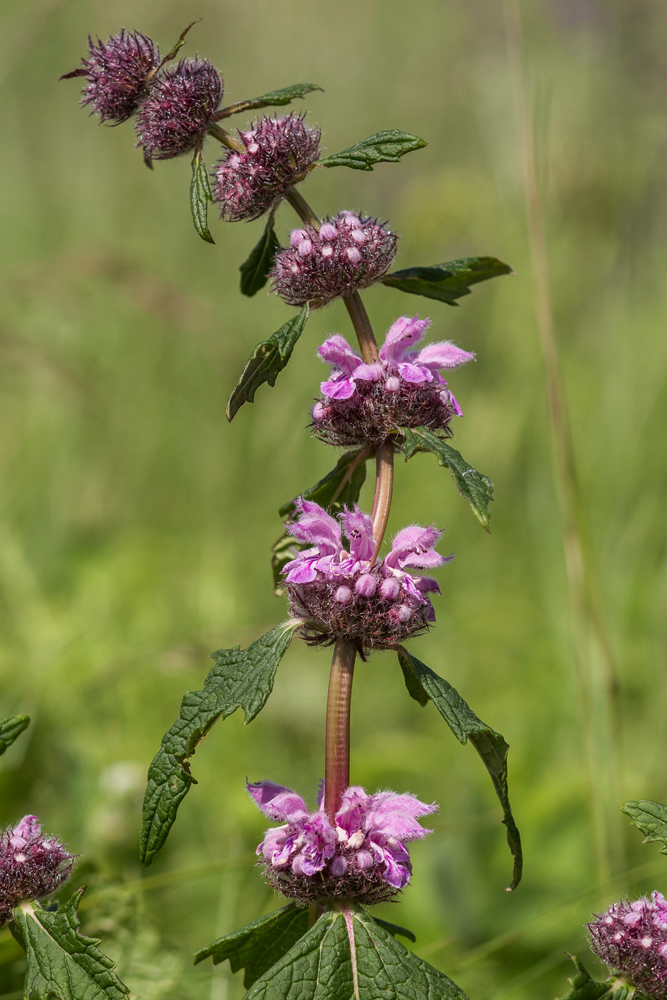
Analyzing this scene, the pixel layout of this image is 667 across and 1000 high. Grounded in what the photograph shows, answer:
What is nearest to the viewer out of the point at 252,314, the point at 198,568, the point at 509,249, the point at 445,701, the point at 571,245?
the point at 445,701

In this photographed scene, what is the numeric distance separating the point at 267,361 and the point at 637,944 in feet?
2.57

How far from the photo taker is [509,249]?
176 inches

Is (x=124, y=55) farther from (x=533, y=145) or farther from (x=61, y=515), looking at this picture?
(x=61, y=515)

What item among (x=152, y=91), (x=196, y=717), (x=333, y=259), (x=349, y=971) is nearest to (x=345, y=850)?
(x=349, y=971)

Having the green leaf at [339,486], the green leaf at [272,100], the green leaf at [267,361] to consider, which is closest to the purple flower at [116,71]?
the green leaf at [272,100]

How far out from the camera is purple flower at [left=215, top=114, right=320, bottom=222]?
1.17m

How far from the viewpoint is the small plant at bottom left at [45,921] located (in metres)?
1.06

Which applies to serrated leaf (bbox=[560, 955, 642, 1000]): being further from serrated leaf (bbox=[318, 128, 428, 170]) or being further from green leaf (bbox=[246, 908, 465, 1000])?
serrated leaf (bbox=[318, 128, 428, 170])

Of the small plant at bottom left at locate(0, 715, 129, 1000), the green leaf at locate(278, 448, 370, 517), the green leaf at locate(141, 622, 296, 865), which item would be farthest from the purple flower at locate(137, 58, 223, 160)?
the small plant at bottom left at locate(0, 715, 129, 1000)

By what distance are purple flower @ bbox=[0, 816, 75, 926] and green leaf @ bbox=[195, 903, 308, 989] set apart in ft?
0.73

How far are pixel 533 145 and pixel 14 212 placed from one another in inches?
166

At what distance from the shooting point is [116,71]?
3.89ft

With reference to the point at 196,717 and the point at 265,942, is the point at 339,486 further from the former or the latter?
the point at 265,942

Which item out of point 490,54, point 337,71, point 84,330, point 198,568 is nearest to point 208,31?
point 337,71
